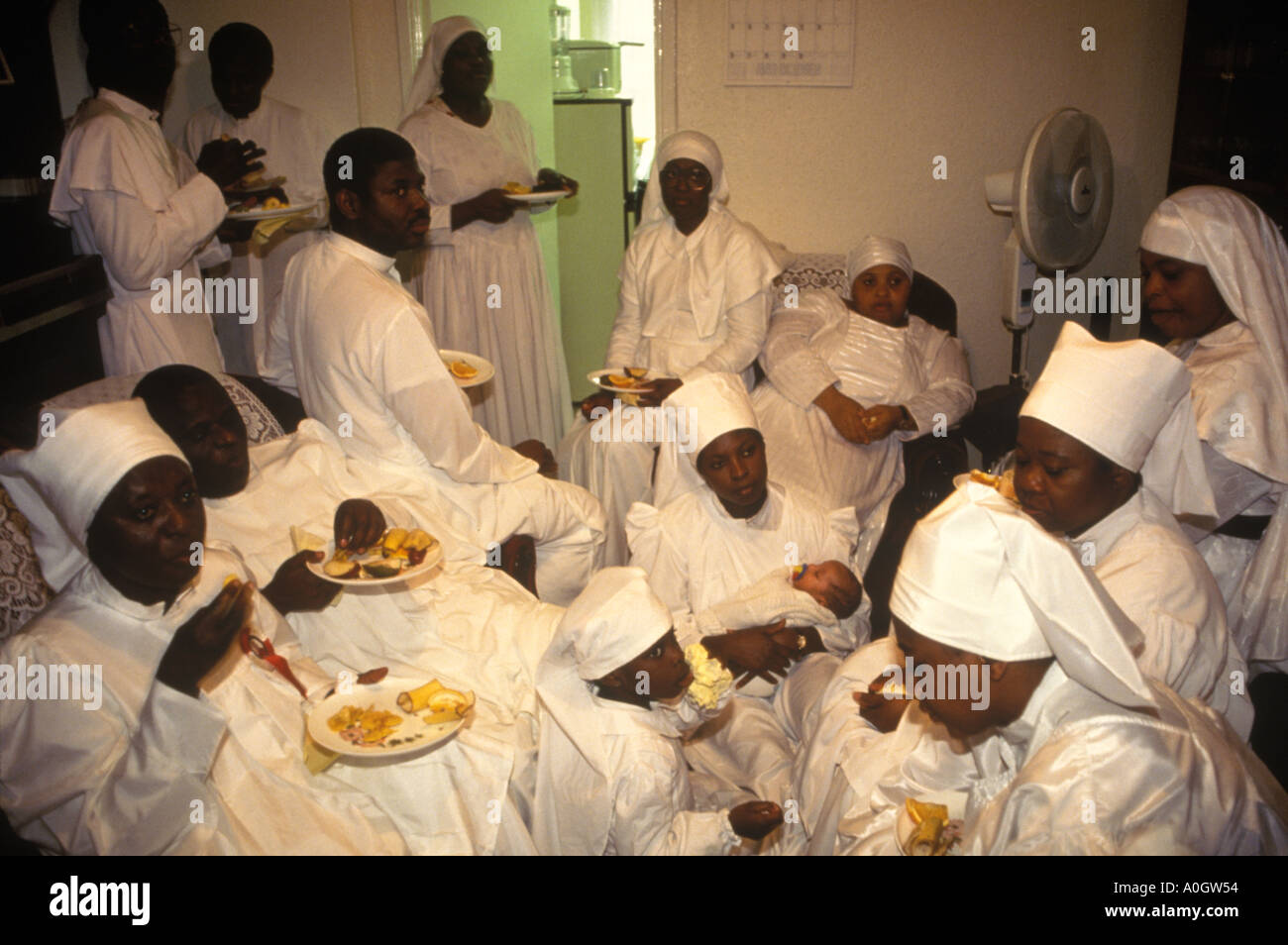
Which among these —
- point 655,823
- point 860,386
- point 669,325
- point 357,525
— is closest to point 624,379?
point 669,325

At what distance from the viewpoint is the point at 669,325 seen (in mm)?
5262

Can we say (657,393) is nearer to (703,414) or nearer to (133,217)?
(703,414)

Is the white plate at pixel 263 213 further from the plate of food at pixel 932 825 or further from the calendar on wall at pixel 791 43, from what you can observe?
the plate of food at pixel 932 825

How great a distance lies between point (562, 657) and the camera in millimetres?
2721

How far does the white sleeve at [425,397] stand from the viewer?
3.51 meters

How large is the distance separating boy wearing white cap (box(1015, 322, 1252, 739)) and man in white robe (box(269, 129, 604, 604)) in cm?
176

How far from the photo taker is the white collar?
167 inches

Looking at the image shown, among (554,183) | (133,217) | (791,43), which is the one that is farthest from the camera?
(791,43)

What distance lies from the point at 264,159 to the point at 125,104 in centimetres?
153

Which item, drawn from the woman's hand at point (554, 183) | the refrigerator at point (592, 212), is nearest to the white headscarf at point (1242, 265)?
the woman's hand at point (554, 183)

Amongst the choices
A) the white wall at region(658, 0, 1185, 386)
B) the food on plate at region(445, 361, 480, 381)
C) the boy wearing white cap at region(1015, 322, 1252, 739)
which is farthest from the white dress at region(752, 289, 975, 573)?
the boy wearing white cap at region(1015, 322, 1252, 739)

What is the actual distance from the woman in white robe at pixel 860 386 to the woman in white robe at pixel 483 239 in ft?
4.91

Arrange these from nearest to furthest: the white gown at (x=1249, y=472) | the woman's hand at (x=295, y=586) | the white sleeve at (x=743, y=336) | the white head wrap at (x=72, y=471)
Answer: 1. the white head wrap at (x=72, y=471)
2. the woman's hand at (x=295, y=586)
3. the white gown at (x=1249, y=472)
4. the white sleeve at (x=743, y=336)

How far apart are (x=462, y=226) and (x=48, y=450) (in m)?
3.62
